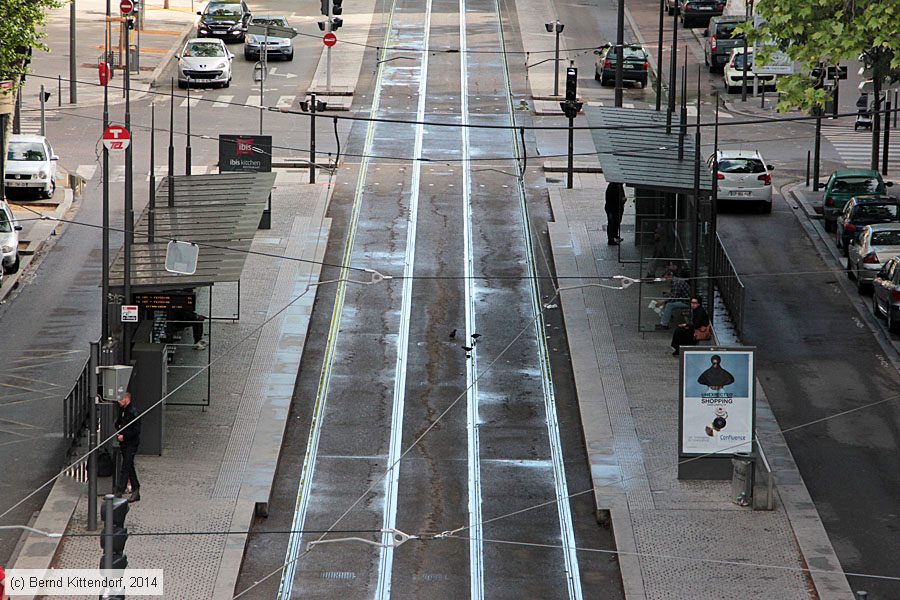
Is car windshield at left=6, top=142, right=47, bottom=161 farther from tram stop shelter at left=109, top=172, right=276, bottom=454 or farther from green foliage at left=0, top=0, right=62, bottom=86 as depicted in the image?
tram stop shelter at left=109, top=172, right=276, bottom=454

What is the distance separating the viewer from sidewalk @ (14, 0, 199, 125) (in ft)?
186

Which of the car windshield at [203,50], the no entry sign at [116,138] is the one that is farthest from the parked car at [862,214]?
the car windshield at [203,50]

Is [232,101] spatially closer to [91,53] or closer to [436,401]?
[91,53]

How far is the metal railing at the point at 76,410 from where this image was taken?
25.4 m

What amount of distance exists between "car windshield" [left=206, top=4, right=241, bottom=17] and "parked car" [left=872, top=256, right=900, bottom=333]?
1537 inches

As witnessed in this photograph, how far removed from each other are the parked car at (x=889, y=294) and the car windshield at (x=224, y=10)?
128ft

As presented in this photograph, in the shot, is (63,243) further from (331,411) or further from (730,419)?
(730,419)

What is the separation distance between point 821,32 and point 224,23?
129ft

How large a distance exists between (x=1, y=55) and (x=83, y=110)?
18244 millimetres

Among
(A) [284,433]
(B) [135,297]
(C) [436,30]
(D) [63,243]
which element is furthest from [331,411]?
(C) [436,30]

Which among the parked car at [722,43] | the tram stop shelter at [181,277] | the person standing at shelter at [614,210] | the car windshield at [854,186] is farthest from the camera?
the parked car at [722,43]

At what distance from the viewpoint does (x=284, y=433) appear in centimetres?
2689

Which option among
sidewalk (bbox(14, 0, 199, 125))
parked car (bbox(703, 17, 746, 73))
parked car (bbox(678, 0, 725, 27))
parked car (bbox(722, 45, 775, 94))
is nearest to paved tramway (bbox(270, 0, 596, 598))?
sidewalk (bbox(14, 0, 199, 125))

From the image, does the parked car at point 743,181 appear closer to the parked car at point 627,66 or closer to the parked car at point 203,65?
the parked car at point 627,66
